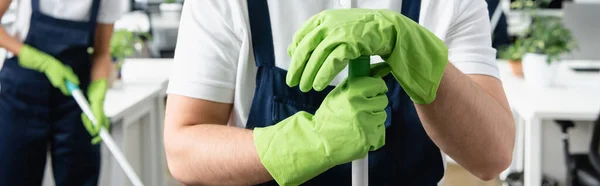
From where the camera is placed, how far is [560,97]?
2824 mm

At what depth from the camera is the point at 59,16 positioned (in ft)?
8.34

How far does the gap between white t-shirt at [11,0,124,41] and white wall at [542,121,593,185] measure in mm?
1617

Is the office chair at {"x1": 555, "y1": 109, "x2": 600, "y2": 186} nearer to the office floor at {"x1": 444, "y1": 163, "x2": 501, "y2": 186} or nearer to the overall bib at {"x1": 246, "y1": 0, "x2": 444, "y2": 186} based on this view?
the office floor at {"x1": 444, "y1": 163, "x2": 501, "y2": 186}

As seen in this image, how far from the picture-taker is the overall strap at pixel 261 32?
121 centimetres

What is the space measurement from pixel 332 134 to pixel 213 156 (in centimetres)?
27

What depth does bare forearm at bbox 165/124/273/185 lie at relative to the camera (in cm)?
108

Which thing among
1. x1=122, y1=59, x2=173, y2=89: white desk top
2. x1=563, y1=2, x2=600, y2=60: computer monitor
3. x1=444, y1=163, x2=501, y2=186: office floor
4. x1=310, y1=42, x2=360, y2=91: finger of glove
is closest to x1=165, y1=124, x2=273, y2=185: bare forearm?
x1=310, y1=42, x2=360, y2=91: finger of glove

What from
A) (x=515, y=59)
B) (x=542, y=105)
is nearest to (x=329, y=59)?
(x=542, y=105)

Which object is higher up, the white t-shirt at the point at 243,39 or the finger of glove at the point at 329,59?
the finger of glove at the point at 329,59

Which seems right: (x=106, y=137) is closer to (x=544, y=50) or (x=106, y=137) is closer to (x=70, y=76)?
(x=70, y=76)

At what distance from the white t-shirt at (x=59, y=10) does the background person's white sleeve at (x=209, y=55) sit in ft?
4.72

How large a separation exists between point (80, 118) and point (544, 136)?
5.44ft

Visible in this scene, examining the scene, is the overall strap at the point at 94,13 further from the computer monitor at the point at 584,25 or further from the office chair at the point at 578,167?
the computer monitor at the point at 584,25

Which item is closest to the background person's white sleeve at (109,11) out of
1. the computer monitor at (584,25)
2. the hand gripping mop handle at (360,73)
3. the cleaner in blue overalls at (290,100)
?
the cleaner in blue overalls at (290,100)
